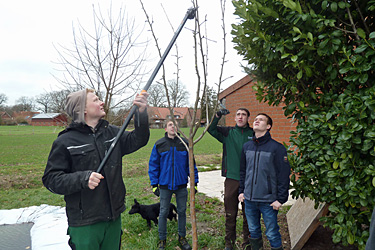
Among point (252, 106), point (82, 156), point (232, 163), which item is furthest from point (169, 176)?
point (252, 106)

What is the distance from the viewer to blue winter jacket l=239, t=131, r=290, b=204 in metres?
3.02

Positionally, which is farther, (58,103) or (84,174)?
(58,103)

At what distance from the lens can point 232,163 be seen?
3709 millimetres

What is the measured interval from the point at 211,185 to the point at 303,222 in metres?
4.24

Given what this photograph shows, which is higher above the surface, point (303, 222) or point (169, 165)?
point (169, 165)

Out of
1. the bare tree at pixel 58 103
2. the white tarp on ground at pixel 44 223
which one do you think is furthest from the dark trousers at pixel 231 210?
the bare tree at pixel 58 103

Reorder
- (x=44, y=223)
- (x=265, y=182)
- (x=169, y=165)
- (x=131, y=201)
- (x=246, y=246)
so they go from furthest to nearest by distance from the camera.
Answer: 1. (x=131, y=201)
2. (x=44, y=223)
3. (x=169, y=165)
4. (x=246, y=246)
5. (x=265, y=182)

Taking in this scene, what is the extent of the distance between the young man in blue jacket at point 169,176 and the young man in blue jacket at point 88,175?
1.55 m

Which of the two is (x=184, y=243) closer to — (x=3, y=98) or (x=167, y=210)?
(x=167, y=210)

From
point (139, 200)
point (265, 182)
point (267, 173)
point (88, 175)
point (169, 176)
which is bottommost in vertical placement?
point (139, 200)

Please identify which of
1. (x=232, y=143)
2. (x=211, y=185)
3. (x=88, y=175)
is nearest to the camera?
(x=88, y=175)

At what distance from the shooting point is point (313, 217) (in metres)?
3.40

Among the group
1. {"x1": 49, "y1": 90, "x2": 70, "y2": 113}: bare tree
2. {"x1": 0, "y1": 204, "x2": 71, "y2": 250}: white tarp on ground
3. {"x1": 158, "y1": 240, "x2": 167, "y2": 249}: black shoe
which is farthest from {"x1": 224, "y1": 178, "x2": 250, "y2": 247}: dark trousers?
{"x1": 49, "y1": 90, "x2": 70, "y2": 113}: bare tree

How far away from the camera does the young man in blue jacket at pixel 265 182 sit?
3.02m
